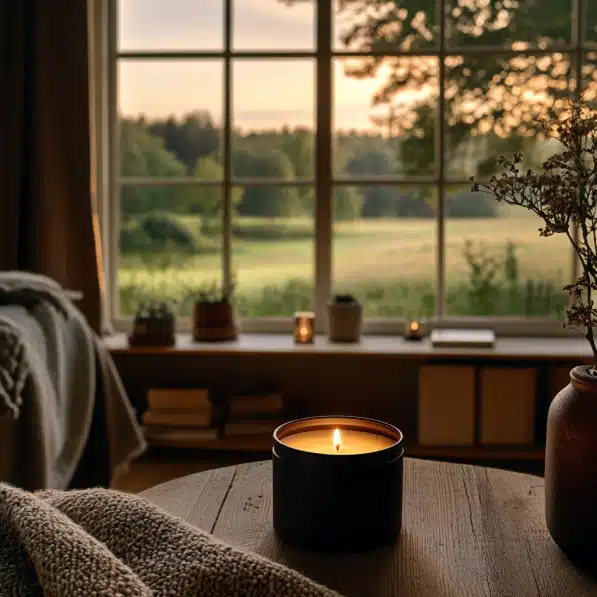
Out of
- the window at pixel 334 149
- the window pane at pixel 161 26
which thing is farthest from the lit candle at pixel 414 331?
the window pane at pixel 161 26

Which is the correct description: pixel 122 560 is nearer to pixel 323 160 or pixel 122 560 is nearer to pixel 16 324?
pixel 16 324

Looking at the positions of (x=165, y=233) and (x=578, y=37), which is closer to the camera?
(x=578, y=37)

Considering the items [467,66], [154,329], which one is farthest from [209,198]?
[467,66]

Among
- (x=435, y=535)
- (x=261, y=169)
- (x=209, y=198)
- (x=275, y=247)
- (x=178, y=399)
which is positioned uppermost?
(x=261, y=169)

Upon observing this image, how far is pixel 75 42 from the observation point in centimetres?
321

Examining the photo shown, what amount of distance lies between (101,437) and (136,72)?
5.06ft

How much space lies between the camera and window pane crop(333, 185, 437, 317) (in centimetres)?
351

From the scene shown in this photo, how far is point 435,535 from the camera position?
1254mm

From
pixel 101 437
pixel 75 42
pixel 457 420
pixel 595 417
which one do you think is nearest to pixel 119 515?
pixel 595 417

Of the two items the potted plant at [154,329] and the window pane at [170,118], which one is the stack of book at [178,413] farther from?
the window pane at [170,118]

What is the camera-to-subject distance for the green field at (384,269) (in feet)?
11.5

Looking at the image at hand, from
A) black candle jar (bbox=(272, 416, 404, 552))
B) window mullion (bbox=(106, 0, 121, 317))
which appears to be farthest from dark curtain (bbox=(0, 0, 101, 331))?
black candle jar (bbox=(272, 416, 404, 552))

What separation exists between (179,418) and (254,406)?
275 mm

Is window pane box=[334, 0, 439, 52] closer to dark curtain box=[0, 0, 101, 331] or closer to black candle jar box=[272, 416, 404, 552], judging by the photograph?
dark curtain box=[0, 0, 101, 331]
